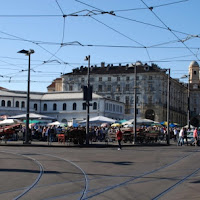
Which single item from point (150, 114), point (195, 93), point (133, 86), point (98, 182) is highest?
point (195, 93)

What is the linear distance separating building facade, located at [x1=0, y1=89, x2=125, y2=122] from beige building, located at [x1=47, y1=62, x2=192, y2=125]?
14.3 metres

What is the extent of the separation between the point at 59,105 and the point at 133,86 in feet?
86.1

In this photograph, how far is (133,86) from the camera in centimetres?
10812

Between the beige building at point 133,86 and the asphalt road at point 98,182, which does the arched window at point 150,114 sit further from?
the asphalt road at point 98,182

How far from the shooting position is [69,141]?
33344 mm

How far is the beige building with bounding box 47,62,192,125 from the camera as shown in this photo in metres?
106

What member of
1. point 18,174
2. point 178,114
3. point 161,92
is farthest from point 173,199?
point 178,114

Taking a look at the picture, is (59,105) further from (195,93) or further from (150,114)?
(195,93)

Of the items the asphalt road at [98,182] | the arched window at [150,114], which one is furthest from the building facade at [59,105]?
the asphalt road at [98,182]

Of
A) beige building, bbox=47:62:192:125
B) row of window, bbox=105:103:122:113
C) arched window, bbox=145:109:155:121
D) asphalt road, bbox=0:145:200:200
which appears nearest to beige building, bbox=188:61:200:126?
beige building, bbox=47:62:192:125

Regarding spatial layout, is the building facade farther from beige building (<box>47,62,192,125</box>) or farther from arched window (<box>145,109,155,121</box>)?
beige building (<box>47,62,192,125</box>)

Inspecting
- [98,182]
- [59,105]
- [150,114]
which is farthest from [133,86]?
[98,182]

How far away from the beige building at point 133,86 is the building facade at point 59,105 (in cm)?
1425

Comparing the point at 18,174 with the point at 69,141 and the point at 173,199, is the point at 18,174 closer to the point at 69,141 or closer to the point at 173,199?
the point at 173,199
